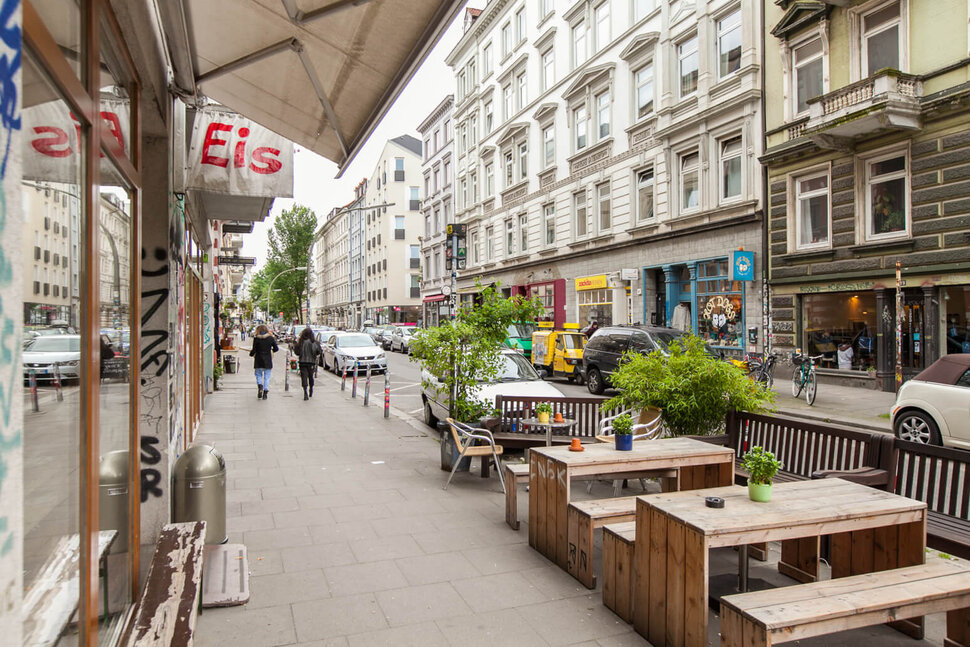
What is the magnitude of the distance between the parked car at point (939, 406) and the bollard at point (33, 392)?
1025cm

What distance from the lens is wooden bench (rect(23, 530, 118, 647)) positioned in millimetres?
1815

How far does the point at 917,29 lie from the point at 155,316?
18412mm

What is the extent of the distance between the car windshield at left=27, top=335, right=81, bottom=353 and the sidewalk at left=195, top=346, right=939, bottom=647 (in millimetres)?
2190

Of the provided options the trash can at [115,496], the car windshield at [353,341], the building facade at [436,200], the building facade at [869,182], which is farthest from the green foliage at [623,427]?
the building facade at [436,200]

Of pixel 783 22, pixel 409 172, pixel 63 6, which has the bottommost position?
pixel 63 6

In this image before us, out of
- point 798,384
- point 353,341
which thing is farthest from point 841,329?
point 353,341

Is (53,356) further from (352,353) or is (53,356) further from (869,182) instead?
(352,353)

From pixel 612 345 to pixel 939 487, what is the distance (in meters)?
13.2

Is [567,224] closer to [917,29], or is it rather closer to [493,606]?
[917,29]

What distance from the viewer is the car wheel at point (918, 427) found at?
9.20 metres

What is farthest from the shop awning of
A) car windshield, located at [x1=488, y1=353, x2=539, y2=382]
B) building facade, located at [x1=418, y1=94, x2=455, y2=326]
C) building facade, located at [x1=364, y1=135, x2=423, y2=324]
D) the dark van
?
building facade, located at [x1=364, y1=135, x2=423, y2=324]

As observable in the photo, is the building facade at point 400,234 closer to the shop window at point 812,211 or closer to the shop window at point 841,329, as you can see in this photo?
the shop window at point 812,211

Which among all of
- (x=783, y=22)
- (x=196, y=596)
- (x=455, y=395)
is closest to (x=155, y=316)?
(x=196, y=596)

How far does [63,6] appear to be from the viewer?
214 cm
